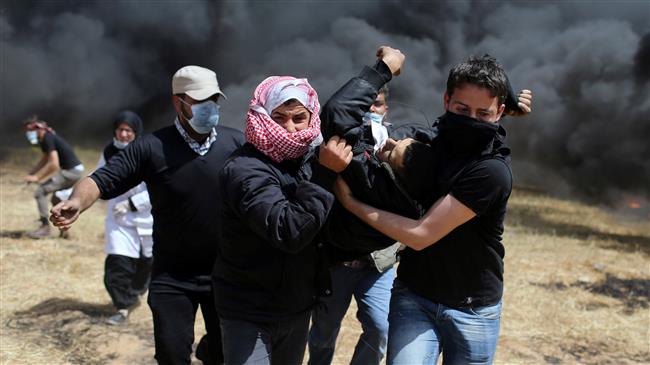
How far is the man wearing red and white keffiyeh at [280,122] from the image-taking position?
7.28 ft

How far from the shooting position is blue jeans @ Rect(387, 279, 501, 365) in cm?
224

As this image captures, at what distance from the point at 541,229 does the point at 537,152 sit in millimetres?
3427

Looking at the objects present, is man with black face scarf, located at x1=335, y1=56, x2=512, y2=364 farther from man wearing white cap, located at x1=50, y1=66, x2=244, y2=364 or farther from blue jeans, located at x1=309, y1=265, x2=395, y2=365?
man wearing white cap, located at x1=50, y1=66, x2=244, y2=364

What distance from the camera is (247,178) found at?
2.15m

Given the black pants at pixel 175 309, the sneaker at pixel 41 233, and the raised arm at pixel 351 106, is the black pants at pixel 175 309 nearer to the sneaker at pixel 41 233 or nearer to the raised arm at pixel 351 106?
the raised arm at pixel 351 106

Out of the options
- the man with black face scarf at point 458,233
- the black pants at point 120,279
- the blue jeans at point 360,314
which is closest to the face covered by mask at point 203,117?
the blue jeans at point 360,314

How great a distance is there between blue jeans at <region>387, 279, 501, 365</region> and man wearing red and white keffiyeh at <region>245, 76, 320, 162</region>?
0.65 metres

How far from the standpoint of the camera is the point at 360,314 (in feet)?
11.1

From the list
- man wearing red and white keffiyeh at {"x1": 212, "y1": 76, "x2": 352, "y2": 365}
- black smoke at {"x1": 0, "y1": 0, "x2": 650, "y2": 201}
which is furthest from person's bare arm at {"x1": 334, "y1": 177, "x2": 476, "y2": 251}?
black smoke at {"x1": 0, "y1": 0, "x2": 650, "y2": 201}

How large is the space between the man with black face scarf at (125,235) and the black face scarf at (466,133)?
11.3 feet

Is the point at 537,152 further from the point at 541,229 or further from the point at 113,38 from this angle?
the point at 113,38

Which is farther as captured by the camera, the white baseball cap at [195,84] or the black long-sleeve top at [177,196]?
the white baseball cap at [195,84]

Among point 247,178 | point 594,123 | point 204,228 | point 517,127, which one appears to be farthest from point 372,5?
point 247,178

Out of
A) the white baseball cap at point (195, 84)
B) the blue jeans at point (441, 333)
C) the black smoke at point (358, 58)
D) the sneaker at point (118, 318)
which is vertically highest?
the black smoke at point (358, 58)
